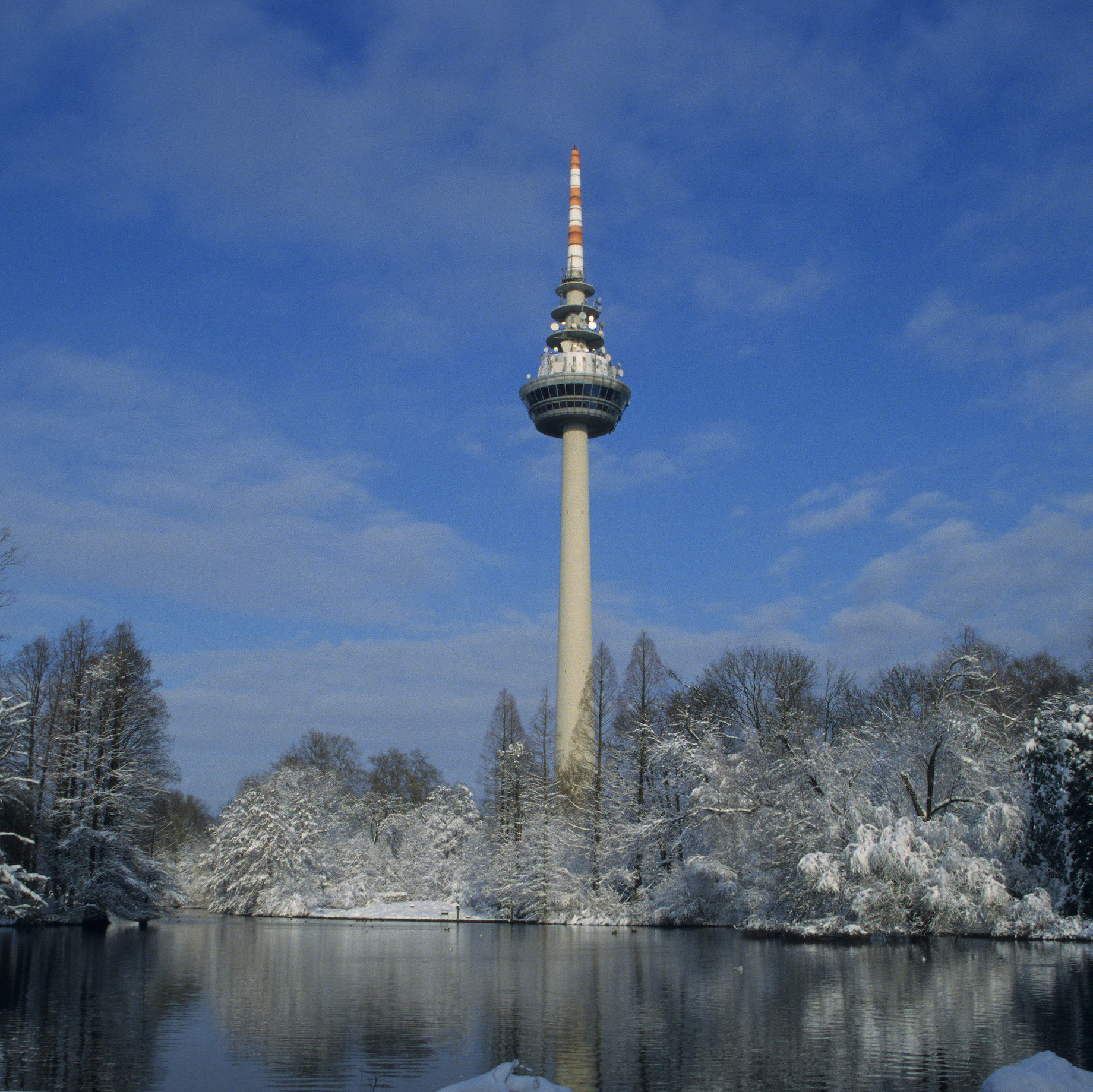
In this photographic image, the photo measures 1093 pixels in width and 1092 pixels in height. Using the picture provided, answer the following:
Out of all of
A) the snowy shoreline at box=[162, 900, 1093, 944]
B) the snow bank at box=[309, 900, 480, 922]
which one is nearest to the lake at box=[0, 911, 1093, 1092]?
the snowy shoreline at box=[162, 900, 1093, 944]

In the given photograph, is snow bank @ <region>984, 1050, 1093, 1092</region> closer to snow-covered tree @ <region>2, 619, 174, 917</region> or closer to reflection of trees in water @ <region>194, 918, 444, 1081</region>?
reflection of trees in water @ <region>194, 918, 444, 1081</region>

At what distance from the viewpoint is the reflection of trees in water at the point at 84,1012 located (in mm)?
13383

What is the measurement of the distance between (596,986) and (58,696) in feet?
109

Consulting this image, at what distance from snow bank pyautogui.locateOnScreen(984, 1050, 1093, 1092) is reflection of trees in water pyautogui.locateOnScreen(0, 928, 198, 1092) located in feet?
31.9

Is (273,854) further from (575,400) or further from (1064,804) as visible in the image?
(1064,804)

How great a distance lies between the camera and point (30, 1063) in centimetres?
1382

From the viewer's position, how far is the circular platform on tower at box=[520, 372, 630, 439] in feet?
276

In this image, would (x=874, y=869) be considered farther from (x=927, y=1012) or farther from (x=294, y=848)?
(x=294, y=848)

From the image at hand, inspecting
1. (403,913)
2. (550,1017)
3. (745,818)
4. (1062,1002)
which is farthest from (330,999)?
(403,913)

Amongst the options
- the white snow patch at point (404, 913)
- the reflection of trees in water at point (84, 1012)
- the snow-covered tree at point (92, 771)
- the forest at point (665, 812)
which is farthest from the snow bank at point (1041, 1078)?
the white snow patch at point (404, 913)

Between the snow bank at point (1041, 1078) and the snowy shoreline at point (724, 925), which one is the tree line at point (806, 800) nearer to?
the snowy shoreline at point (724, 925)

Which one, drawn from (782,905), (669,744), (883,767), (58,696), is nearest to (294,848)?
(58,696)

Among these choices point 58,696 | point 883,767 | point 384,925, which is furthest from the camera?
point 384,925

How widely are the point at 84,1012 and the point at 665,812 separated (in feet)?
117
